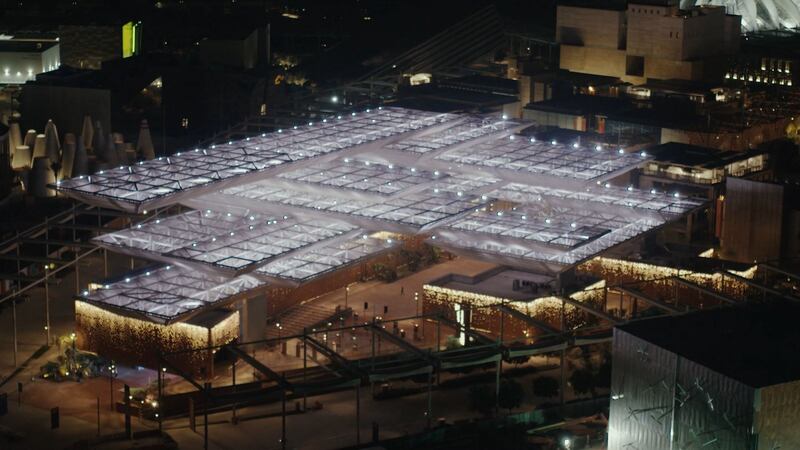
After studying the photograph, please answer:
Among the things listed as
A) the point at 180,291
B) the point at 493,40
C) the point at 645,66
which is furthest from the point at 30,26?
the point at 180,291

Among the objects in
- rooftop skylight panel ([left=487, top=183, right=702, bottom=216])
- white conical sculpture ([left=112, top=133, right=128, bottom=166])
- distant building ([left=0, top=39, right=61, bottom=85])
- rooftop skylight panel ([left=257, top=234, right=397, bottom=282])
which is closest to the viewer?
rooftop skylight panel ([left=257, top=234, right=397, bottom=282])

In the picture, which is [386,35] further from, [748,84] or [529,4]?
[748,84]

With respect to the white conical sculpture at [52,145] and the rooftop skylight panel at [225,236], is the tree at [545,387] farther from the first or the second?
the white conical sculpture at [52,145]

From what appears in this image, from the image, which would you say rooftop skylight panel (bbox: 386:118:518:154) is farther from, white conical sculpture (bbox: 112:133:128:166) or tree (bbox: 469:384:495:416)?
tree (bbox: 469:384:495:416)

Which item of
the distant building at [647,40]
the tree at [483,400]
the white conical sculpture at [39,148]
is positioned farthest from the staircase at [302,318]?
the distant building at [647,40]

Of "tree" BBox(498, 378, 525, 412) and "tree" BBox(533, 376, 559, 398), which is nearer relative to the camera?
"tree" BBox(498, 378, 525, 412)

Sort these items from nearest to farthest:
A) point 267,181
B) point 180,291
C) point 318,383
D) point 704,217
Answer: point 318,383
point 180,291
point 267,181
point 704,217

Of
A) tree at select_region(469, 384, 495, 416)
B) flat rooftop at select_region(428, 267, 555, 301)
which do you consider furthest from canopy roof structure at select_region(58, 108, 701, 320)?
tree at select_region(469, 384, 495, 416)
